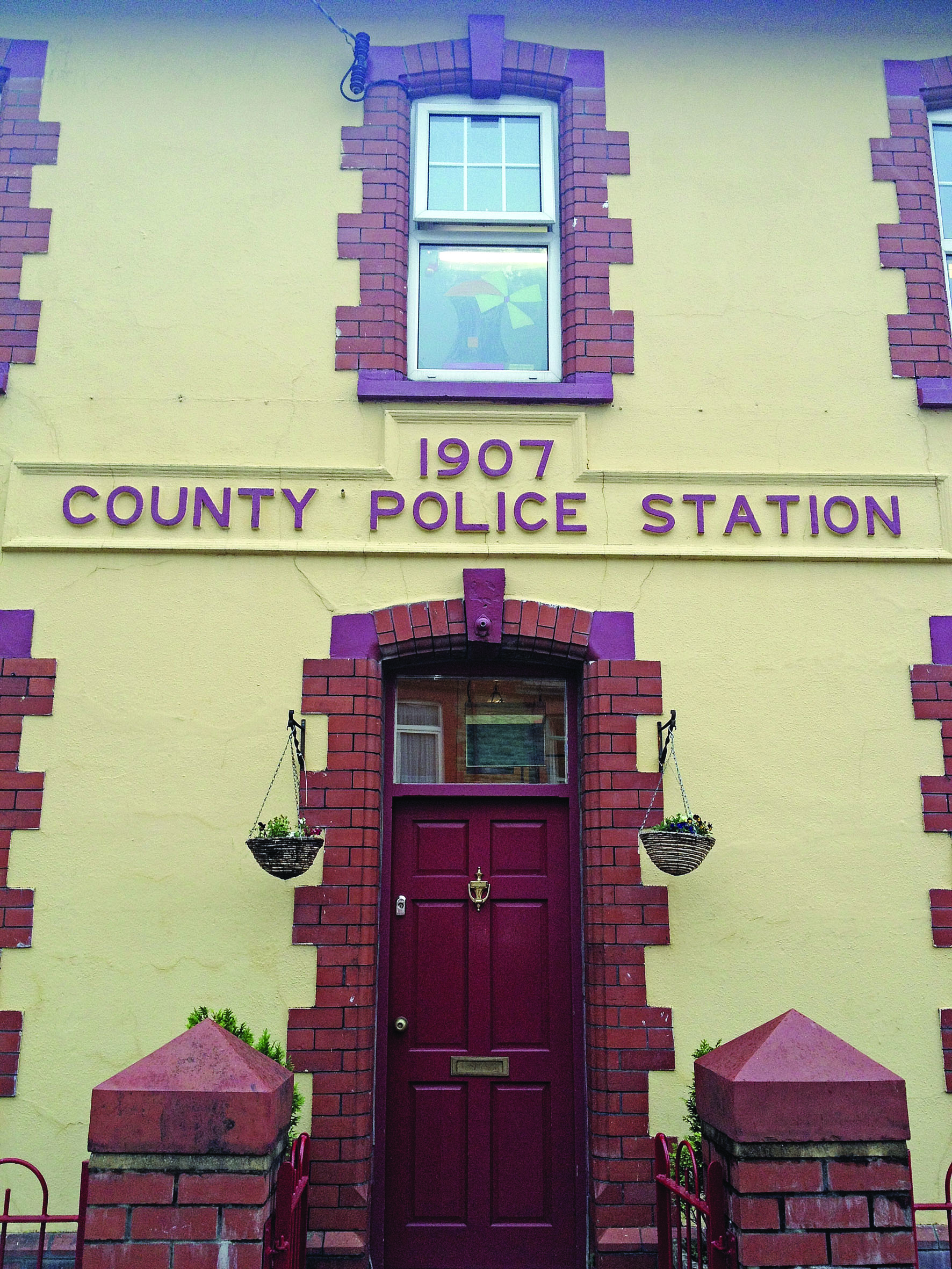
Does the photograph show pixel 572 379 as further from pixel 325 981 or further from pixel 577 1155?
pixel 577 1155

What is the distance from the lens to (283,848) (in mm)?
5016

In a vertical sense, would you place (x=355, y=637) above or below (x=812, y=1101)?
above

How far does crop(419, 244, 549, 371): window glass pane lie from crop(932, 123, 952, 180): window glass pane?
253 centimetres

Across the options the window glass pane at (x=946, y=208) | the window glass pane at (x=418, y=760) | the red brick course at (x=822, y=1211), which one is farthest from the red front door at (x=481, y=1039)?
the window glass pane at (x=946, y=208)

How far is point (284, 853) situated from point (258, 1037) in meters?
0.93

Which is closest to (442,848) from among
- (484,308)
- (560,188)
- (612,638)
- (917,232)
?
(612,638)

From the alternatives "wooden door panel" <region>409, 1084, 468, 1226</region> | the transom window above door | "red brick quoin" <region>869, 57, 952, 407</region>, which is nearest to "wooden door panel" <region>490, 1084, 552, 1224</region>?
"wooden door panel" <region>409, 1084, 468, 1226</region>

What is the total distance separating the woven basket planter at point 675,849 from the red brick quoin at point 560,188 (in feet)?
8.45

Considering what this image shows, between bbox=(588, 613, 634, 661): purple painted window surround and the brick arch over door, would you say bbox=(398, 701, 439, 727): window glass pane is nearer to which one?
the brick arch over door

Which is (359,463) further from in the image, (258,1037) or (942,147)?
(942,147)

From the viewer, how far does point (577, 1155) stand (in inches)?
210

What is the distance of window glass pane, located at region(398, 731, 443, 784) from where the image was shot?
578 centimetres

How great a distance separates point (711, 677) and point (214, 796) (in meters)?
2.64

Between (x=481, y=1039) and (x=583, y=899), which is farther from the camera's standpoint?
(x=583, y=899)
